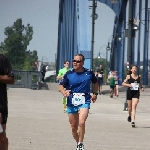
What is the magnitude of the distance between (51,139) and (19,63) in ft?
309

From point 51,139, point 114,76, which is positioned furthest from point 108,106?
point 51,139

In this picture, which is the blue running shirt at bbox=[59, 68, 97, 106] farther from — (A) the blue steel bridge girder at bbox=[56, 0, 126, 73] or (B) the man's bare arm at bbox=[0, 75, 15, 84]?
(A) the blue steel bridge girder at bbox=[56, 0, 126, 73]

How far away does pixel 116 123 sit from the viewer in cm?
1709

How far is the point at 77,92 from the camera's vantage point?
10.8 metres

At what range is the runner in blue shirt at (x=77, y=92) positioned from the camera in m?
10.7

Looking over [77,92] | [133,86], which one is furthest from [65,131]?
[77,92]

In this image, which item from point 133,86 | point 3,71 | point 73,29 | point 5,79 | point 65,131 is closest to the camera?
point 5,79

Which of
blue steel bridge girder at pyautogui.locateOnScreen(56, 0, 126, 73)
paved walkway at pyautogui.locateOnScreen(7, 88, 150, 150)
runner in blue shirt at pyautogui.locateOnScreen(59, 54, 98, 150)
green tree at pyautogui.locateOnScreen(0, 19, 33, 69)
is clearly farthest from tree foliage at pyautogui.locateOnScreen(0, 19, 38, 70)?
runner in blue shirt at pyautogui.locateOnScreen(59, 54, 98, 150)

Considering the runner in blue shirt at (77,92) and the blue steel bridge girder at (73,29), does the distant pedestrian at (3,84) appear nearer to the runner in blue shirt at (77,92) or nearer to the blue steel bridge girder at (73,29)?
the runner in blue shirt at (77,92)

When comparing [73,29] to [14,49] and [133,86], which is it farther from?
[14,49]

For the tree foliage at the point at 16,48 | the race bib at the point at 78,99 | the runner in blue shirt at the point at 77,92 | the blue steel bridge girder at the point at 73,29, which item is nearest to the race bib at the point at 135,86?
the runner in blue shirt at the point at 77,92

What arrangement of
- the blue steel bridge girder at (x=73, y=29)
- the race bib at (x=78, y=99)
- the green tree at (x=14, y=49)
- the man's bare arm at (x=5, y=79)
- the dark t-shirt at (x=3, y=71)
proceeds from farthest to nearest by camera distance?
1. the green tree at (x=14, y=49)
2. the blue steel bridge girder at (x=73, y=29)
3. the race bib at (x=78, y=99)
4. the dark t-shirt at (x=3, y=71)
5. the man's bare arm at (x=5, y=79)

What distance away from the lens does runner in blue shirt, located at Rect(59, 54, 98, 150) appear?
10742 millimetres

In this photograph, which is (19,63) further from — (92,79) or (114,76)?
(92,79)
